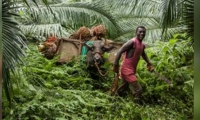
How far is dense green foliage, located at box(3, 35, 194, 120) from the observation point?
288 centimetres

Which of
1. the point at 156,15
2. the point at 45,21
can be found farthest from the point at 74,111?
the point at 156,15

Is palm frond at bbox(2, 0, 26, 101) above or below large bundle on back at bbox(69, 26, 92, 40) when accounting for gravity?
above

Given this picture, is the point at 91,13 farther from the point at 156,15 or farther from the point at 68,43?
the point at 156,15

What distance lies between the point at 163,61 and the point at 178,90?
40 centimetres

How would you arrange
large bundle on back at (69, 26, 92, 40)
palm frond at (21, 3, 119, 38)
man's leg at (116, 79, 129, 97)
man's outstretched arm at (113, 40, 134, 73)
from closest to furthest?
1. man's outstretched arm at (113, 40, 134, 73)
2. man's leg at (116, 79, 129, 97)
3. large bundle on back at (69, 26, 92, 40)
4. palm frond at (21, 3, 119, 38)

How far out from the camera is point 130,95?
3590 millimetres

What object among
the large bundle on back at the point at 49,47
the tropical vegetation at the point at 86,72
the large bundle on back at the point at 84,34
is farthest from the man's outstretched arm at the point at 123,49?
the large bundle on back at the point at 49,47

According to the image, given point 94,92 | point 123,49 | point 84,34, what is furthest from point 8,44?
point 84,34

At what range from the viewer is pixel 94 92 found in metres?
3.57

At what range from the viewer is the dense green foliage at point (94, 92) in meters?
2.88

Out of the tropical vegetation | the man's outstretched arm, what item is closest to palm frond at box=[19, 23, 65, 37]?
the tropical vegetation

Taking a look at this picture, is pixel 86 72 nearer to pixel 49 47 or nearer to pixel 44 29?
pixel 49 47

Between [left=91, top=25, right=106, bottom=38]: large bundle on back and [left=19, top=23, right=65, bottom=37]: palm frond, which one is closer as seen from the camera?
[left=91, top=25, right=106, bottom=38]: large bundle on back

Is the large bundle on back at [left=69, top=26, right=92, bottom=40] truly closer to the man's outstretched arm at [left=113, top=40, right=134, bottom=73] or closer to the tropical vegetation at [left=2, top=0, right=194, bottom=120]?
the tropical vegetation at [left=2, top=0, right=194, bottom=120]
